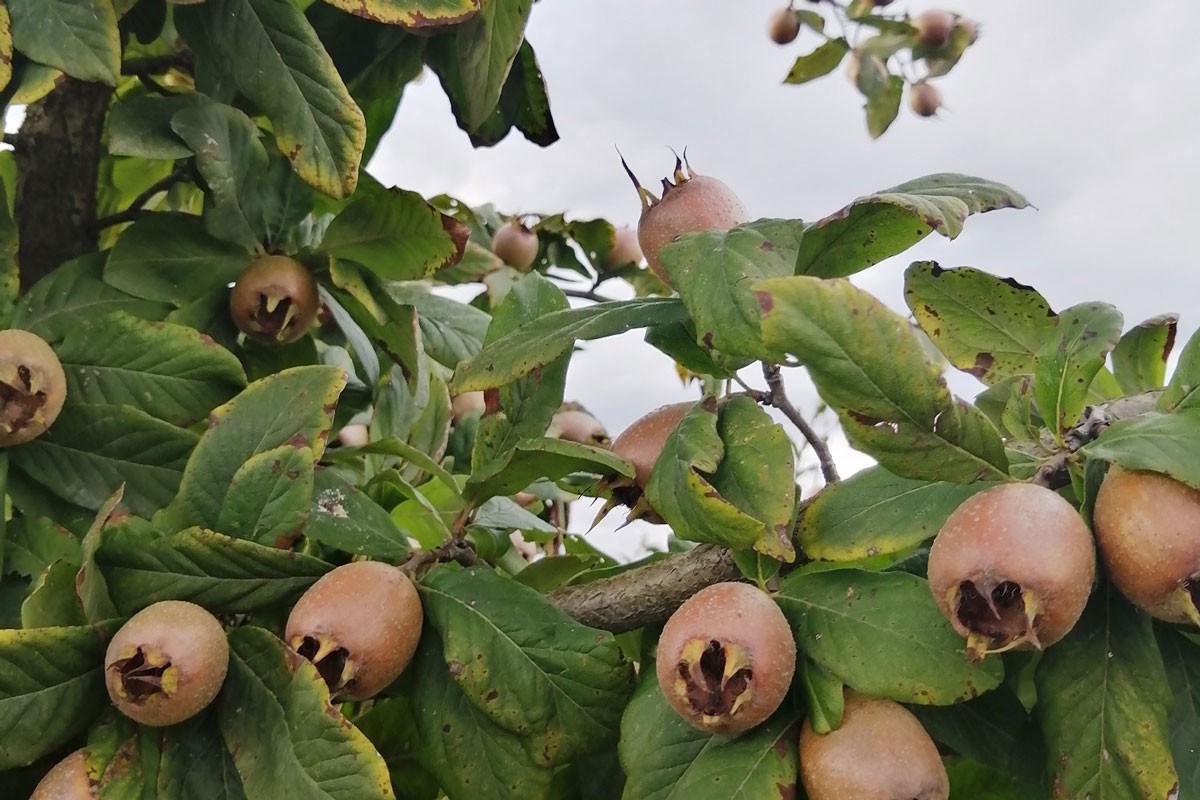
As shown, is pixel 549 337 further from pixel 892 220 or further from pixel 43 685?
pixel 43 685

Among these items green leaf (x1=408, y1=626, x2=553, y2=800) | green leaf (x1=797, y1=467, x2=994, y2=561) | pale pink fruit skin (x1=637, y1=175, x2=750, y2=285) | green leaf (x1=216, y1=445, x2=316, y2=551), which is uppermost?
pale pink fruit skin (x1=637, y1=175, x2=750, y2=285)

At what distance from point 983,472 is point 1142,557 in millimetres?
A: 124

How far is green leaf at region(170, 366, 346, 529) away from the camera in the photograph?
37.9 inches

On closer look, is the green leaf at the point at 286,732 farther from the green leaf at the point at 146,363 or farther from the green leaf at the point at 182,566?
the green leaf at the point at 146,363

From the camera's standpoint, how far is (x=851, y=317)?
68 centimetres

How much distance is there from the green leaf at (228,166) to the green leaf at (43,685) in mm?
644

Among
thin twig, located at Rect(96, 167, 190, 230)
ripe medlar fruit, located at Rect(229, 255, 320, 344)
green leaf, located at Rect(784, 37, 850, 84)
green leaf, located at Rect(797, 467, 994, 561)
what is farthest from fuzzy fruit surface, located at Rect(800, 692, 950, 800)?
green leaf, located at Rect(784, 37, 850, 84)

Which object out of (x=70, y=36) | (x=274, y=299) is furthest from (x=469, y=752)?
(x=70, y=36)

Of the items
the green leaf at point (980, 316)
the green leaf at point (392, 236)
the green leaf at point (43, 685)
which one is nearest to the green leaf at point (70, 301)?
the green leaf at point (392, 236)

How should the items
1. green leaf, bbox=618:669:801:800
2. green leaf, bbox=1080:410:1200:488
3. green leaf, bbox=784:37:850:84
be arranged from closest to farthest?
1. green leaf, bbox=1080:410:1200:488
2. green leaf, bbox=618:669:801:800
3. green leaf, bbox=784:37:850:84

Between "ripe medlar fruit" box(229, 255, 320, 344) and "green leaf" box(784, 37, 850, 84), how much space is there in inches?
77.6

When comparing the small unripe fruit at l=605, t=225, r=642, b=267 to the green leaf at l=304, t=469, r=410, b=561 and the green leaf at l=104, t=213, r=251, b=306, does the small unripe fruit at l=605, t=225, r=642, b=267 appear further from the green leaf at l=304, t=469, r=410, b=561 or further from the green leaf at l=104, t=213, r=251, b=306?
the green leaf at l=304, t=469, r=410, b=561

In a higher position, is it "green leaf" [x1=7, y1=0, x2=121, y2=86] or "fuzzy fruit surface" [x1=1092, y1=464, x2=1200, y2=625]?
"green leaf" [x1=7, y1=0, x2=121, y2=86]

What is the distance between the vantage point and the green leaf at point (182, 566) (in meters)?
0.89
